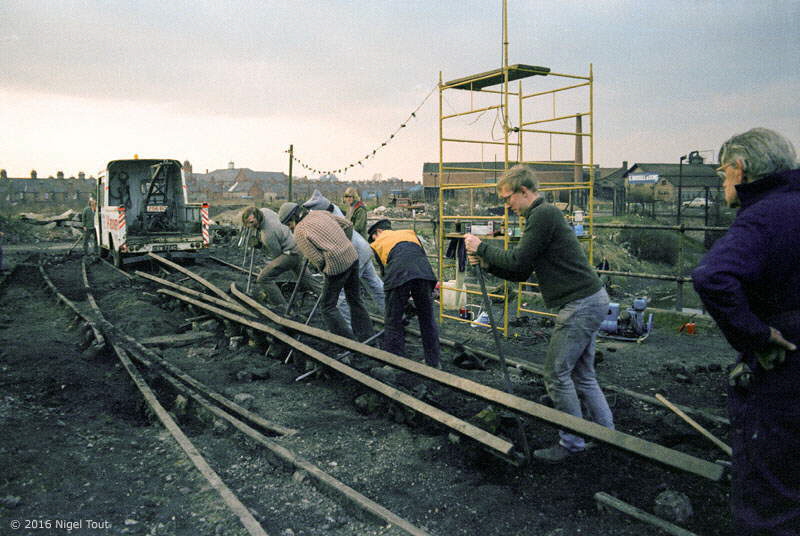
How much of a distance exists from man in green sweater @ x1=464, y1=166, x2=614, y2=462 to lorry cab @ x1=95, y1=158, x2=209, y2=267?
13586 millimetres

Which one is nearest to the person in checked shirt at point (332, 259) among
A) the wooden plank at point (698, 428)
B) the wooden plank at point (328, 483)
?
the wooden plank at point (328, 483)

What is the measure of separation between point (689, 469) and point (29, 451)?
463cm

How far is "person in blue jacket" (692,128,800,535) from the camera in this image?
2.16 metres

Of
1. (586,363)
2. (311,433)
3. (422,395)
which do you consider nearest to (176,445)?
(311,433)

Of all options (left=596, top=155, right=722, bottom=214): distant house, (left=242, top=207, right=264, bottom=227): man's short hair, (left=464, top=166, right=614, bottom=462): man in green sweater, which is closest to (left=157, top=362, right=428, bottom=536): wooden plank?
(left=464, top=166, right=614, bottom=462): man in green sweater

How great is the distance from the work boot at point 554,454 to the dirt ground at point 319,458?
49mm

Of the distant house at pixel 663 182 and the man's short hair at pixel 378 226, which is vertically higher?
the distant house at pixel 663 182

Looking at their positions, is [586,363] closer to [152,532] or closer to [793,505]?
[793,505]

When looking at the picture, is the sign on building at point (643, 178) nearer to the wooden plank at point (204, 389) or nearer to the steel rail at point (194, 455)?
the wooden plank at point (204, 389)

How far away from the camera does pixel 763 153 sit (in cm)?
230

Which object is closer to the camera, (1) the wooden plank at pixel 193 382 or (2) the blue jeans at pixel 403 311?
(1) the wooden plank at pixel 193 382

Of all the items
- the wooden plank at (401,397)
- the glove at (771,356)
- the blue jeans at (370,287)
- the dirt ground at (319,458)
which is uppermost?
the glove at (771,356)

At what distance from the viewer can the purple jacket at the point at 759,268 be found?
7.09 ft

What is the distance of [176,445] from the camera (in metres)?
4.65
